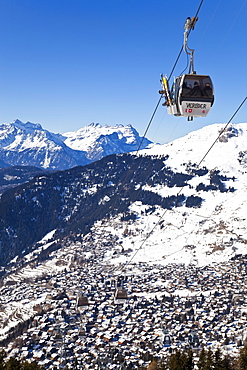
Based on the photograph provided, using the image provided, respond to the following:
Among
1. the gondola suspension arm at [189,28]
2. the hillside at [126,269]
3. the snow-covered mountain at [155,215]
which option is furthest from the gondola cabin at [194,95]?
the snow-covered mountain at [155,215]

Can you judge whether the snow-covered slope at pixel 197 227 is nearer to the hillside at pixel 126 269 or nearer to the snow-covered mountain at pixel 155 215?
the snow-covered mountain at pixel 155 215

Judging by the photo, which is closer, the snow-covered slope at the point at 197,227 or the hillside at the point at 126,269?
the hillside at the point at 126,269

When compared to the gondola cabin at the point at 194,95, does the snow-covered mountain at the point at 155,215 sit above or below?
above

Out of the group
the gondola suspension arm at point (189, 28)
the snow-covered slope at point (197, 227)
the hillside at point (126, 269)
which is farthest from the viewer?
the snow-covered slope at point (197, 227)

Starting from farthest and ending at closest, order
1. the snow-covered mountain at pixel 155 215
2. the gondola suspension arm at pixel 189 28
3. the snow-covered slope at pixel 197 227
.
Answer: the snow-covered mountain at pixel 155 215
the snow-covered slope at pixel 197 227
the gondola suspension arm at pixel 189 28

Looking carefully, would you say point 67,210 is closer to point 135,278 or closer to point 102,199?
point 102,199

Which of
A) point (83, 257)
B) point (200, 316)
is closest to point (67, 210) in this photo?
point (83, 257)

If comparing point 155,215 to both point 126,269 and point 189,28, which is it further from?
point 189,28

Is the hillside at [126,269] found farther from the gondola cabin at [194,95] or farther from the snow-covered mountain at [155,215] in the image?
the gondola cabin at [194,95]

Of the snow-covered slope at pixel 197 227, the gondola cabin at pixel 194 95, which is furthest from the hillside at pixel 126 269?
the gondola cabin at pixel 194 95

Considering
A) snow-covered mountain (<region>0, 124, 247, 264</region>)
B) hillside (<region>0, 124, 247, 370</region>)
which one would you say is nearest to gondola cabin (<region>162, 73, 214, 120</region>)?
hillside (<region>0, 124, 247, 370</region>)
